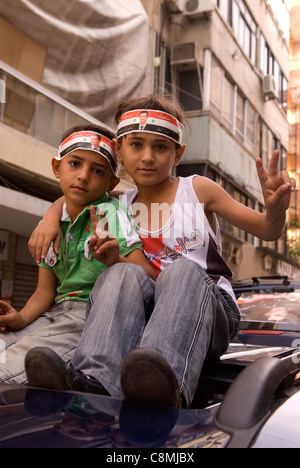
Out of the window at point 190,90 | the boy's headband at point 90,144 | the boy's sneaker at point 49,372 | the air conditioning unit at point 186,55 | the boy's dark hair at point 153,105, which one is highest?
the air conditioning unit at point 186,55

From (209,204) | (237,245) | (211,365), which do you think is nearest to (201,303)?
(211,365)

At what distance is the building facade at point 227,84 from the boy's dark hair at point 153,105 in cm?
937

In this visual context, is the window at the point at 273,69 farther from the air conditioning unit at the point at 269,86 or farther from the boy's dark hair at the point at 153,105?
the boy's dark hair at the point at 153,105

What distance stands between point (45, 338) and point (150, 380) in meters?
0.74

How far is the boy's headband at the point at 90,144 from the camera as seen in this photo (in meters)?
2.29

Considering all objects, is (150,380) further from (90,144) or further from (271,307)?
(271,307)

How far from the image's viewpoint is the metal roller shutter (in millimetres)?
9969

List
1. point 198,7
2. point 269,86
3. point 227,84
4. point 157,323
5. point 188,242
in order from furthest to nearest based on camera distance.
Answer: point 269,86 → point 227,84 → point 198,7 → point 188,242 → point 157,323

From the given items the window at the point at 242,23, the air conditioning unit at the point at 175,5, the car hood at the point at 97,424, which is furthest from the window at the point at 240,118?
the car hood at the point at 97,424

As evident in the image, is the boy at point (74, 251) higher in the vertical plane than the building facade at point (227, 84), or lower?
lower

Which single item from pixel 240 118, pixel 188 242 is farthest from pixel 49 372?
pixel 240 118

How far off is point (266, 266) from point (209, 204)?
17894 mm

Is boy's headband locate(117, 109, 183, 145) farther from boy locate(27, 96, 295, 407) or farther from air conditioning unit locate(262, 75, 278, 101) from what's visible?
air conditioning unit locate(262, 75, 278, 101)

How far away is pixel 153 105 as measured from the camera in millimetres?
2285
